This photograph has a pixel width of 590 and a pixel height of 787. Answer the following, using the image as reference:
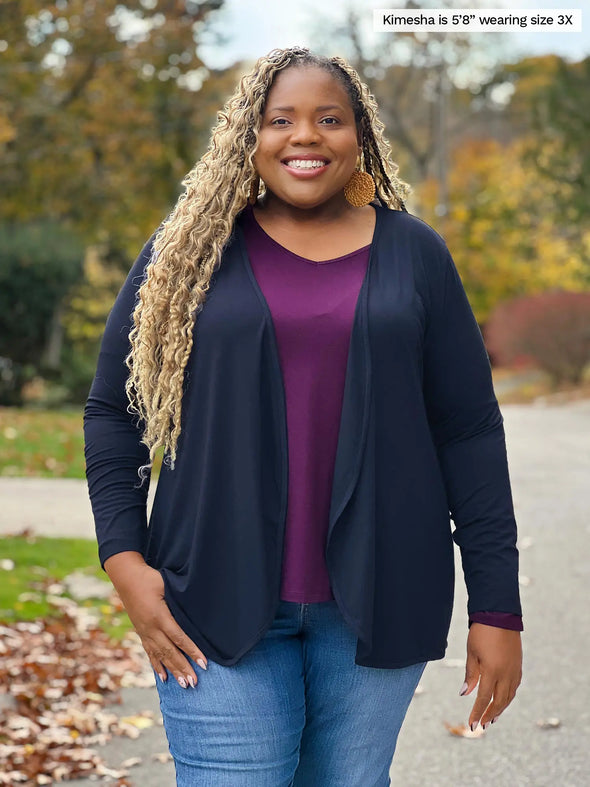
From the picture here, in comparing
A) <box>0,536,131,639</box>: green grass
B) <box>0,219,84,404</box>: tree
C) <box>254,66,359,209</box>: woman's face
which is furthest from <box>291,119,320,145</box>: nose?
<box>0,219,84,404</box>: tree

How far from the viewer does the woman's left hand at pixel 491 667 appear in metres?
2.36

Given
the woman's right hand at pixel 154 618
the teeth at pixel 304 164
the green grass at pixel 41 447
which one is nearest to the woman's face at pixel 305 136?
the teeth at pixel 304 164

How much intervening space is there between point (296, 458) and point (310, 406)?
4.1 inches

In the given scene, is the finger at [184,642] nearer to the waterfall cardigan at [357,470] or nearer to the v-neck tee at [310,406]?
the waterfall cardigan at [357,470]

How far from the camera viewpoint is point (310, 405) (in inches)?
88.7

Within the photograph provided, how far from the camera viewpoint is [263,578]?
2.22 m

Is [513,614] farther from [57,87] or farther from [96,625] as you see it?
[57,87]

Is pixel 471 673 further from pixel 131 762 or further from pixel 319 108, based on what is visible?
pixel 131 762

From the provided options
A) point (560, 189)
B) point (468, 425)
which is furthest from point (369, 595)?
point (560, 189)

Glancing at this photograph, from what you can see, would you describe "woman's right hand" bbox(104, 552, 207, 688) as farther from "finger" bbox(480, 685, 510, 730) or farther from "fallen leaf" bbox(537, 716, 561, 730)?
"fallen leaf" bbox(537, 716, 561, 730)

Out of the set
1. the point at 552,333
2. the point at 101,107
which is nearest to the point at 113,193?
the point at 101,107

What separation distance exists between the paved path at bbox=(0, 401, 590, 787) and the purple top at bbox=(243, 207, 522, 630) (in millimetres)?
2389

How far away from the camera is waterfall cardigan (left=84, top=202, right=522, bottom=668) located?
2238 mm

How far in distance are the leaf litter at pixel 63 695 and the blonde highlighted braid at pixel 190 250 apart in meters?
2.42
